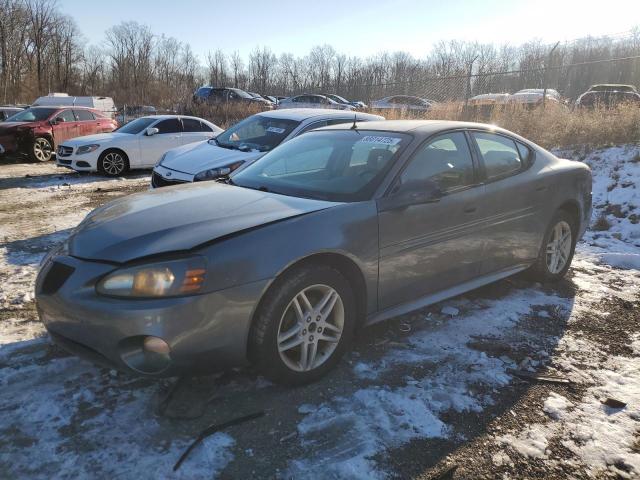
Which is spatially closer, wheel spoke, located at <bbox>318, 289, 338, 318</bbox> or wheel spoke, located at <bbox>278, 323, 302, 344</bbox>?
wheel spoke, located at <bbox>278, 323, 302, 344</bbox>

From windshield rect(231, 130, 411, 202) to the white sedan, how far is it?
8.54 metres

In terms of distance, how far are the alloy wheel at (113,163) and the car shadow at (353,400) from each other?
8987mm

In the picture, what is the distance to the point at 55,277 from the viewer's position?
279 centimetres

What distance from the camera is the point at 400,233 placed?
10.9 feet

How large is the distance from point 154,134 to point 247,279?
1047 centimetres

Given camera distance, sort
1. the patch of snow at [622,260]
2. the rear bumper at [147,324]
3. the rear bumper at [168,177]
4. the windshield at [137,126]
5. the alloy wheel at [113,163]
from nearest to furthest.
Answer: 1. the rear bumper at [147,324]
2. the patch of snow at [622,260]
3. the rear bumper at [168,177]
4. the alloy wheel at [113,163]
5. the windshield at [137,126]

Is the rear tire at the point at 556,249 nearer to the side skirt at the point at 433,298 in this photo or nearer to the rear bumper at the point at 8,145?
the side skirt at the point at 433,298

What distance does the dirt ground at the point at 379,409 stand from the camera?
2.36m

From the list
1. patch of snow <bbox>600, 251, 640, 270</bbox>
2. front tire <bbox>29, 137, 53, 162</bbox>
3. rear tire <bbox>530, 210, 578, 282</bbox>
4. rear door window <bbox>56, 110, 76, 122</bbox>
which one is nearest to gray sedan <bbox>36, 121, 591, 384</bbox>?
rear tire <bbox>530, 210, 578, 282</bbox>

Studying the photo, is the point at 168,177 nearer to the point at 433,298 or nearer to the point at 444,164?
the point at 444,164

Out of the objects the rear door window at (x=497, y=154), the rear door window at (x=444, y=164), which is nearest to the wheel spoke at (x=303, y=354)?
the rear door window at (x=444, y=164)

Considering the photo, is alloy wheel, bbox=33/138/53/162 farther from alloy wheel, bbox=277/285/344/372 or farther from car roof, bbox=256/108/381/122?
alloy wheel, bbox=277/285/344/372

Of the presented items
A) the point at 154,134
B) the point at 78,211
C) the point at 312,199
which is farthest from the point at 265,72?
the point at 312,199

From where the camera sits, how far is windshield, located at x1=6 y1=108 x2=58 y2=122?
14.3 m
